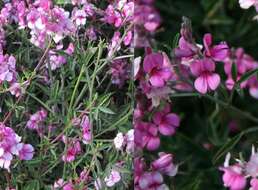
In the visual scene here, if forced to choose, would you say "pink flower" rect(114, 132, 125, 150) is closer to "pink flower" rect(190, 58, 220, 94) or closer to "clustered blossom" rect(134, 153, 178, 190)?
"clustered blossom" rect(134, 153, 178, 190)

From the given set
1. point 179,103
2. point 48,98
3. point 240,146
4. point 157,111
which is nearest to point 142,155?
point 157,111

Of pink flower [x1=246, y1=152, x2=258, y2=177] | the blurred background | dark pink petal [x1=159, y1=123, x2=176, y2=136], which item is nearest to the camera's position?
pink flower [x1=246, y1=152, x2=258, y2=177]

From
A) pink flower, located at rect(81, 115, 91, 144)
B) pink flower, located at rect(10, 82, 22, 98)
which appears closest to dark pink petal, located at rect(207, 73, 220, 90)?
pink flower, located at rect(81, 115, 91, 144)

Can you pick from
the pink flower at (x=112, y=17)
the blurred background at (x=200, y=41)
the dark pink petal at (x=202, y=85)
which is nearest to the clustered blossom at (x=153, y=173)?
the dark pink petal at (x=202, y=85)

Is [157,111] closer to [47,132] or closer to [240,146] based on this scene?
[47,132]

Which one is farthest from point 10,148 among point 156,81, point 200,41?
point 200,41

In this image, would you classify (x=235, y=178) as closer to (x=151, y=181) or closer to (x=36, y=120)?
(x=151, y=181)
